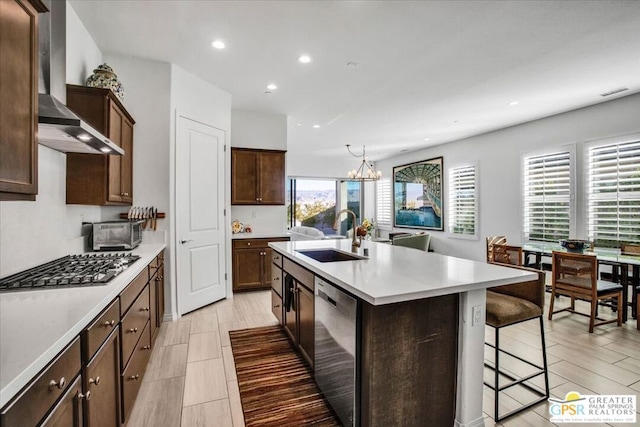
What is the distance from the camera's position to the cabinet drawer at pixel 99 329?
3.85 ft

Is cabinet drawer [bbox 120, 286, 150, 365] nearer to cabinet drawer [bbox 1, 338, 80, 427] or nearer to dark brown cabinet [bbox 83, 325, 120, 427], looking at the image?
dark brown cabinet [bbox 83, 325, 120, 427]

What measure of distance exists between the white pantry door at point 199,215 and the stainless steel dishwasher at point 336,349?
2.24 metres

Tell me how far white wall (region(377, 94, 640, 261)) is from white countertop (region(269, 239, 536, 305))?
12.6 feet

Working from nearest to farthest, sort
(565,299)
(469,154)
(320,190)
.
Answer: (565,299), (469,154), (320,190)

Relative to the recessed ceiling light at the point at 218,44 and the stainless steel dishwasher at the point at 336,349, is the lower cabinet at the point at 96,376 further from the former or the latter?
→ the recessed ceiling light at the point at 218,44

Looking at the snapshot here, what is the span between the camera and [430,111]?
496cm

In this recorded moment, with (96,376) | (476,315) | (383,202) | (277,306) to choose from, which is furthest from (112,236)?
(383,202)

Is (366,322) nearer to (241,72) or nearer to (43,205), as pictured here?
(43,205)

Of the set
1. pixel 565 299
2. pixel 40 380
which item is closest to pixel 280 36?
pixel 40 380

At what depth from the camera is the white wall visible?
432cm

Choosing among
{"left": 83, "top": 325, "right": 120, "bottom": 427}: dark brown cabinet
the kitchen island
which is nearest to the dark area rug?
the kitchen island

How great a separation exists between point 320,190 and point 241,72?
606 centimetres

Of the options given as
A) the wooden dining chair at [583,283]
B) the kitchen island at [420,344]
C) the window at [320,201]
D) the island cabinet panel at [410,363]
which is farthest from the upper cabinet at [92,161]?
the window at [320,201]

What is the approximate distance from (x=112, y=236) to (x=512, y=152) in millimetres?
6376
